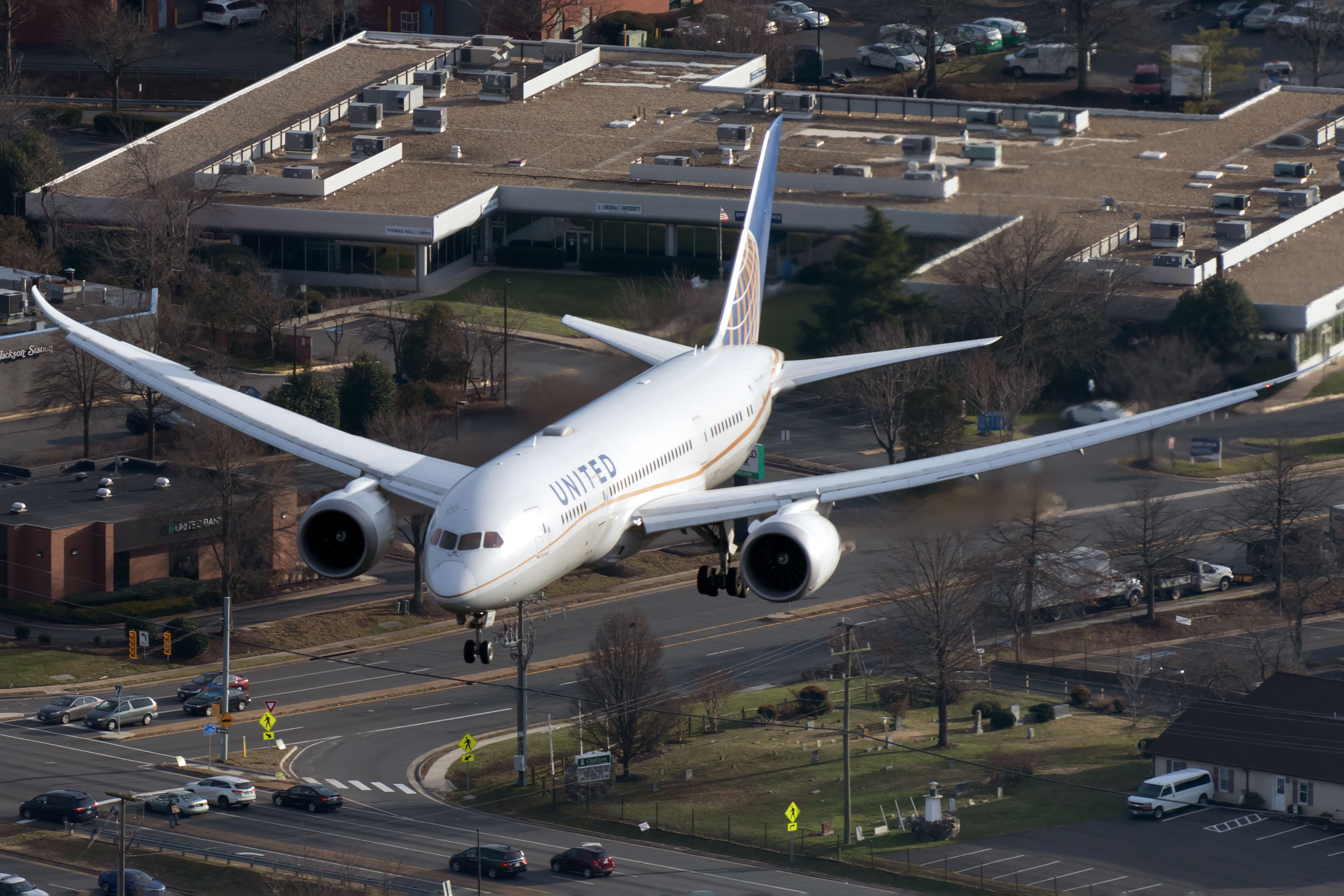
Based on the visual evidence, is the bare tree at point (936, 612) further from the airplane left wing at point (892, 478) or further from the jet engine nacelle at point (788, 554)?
the jet engine nacelle at point (788, 554)

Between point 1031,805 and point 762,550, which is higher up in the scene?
point 762,550

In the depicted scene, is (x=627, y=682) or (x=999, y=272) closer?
(x=627, y=682)

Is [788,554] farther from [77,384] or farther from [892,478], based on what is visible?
[77,384]

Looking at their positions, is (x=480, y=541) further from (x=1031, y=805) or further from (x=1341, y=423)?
(x=1341, y=423)

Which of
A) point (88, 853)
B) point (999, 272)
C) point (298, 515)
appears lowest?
point (88, 853)

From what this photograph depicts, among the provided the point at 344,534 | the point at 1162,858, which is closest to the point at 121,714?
the point at 1162,858

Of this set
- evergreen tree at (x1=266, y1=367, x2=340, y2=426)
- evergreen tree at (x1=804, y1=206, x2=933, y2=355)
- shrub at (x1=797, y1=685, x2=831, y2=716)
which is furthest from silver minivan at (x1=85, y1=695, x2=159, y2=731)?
evergreen tree at (x1=804, y1=206, x2=933, y2=355)

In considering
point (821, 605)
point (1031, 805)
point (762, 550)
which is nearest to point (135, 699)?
point (821, 605)

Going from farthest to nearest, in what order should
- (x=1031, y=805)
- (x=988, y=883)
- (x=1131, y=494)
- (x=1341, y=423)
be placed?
1. (x=1341, y=423)
2. (x=1131, y=494)
3. (x=1031, y=805)
4. (x=988, y=883)
